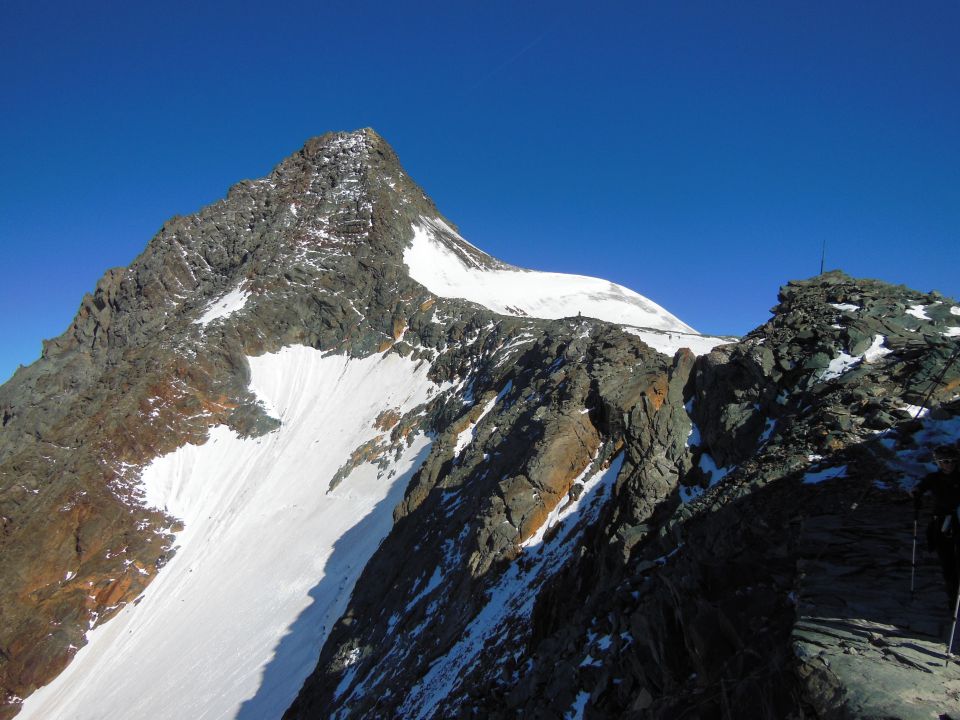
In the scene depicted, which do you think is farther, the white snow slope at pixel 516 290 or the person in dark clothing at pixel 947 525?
the white snow slope at pixel 516 290

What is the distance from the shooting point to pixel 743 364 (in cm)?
1468

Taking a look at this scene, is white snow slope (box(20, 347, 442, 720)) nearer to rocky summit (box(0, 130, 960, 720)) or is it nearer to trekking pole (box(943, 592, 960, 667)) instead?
rocky summit (box(0, 130, 960, 720))

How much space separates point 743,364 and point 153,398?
5177 centimetres

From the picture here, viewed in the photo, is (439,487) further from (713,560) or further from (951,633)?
(951,633)

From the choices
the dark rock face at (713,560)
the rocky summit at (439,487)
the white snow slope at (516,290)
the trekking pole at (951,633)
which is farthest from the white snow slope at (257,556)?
the trekking pole at (951,633)

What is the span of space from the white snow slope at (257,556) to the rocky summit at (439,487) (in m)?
0.25

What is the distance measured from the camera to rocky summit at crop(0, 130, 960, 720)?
22.9 ft

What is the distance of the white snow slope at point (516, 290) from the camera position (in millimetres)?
64750

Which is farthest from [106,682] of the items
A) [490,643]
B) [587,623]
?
[587,623]

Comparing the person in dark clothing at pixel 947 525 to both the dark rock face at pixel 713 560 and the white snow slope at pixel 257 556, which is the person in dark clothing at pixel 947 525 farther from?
the white snow slope at pixel 257 556

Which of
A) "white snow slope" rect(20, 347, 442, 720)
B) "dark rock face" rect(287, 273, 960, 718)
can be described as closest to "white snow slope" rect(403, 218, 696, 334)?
"white snow slope" rect(20, 347, 442, 720)

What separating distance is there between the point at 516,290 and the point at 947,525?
66.3 m

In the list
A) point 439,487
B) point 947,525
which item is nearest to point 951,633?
point 947,525

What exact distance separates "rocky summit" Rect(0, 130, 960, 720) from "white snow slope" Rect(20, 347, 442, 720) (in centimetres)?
25
